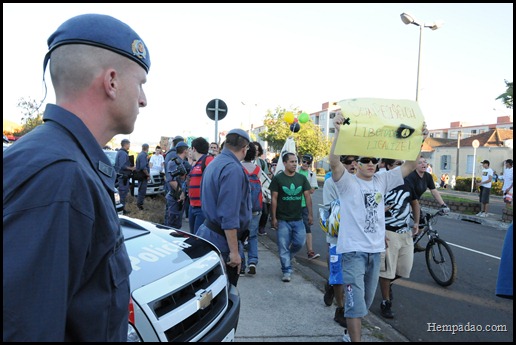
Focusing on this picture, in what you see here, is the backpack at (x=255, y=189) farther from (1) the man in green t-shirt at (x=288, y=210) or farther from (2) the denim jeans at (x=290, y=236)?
(2) the denim jeans at (x=290, y=236)

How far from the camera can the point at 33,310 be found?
2.71 ft

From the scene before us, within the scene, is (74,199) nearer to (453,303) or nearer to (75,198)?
(75,198)

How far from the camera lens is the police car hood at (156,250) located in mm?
2262

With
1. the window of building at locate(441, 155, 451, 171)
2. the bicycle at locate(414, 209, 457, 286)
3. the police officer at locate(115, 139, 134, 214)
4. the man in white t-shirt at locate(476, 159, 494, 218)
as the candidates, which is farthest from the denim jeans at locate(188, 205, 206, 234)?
the window of building at locate(441, 155, 451, 171)

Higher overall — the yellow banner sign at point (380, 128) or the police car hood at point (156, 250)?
the yellow banner sign at point (380, 128)

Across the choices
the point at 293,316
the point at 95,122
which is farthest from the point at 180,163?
the point at 95,122

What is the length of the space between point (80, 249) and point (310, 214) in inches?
211

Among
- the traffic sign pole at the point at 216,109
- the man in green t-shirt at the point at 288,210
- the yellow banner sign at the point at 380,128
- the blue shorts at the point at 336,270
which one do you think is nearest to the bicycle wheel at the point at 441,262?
the man in green t-shirt at the point at 288,210

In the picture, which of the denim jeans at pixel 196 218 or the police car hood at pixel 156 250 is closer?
the police car hood at pixel 156 250

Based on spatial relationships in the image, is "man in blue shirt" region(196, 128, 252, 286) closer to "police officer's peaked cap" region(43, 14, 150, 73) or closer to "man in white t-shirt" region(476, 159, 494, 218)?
"police officer's peaked cap" region(43, 14, 150, 73)

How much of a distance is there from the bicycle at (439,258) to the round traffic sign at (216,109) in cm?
440

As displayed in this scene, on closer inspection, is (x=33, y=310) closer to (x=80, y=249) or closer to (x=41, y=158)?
(x=80, y=249)

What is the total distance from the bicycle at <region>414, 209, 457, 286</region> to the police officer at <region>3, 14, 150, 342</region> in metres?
5.37

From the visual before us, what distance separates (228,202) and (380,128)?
1.41m
